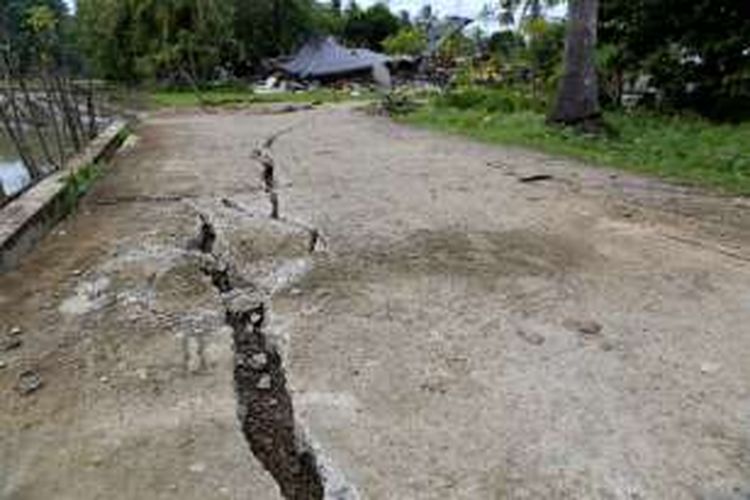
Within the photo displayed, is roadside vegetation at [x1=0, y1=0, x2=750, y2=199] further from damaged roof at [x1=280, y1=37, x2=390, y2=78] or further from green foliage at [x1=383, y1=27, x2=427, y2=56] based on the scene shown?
green foliage at [x1=383, y1=27, x2=427, y2=56]

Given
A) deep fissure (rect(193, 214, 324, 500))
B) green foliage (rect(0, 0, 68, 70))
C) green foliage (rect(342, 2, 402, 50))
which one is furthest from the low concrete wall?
green foliage (rect(342, 2, 402, 50))

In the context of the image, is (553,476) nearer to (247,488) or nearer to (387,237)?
(247,488)

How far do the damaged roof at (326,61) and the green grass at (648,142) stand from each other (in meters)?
25.0

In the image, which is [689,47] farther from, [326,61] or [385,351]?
[326,61]

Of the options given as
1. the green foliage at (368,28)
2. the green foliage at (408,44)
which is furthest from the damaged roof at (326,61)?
the green foliage at (368,28)

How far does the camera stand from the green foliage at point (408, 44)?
129 feet

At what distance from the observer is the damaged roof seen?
37.4m

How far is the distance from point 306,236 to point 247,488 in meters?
2.75

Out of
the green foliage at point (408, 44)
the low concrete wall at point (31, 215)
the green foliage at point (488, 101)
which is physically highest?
the low concrete wall at point (31, 215)

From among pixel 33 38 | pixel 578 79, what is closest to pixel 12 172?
pixel 33 38

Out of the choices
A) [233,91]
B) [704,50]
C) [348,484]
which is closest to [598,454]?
[348,484]

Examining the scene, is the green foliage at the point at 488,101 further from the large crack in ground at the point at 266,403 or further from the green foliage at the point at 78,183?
the large crack in ground at the point at 266,403

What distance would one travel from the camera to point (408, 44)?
39.4 m

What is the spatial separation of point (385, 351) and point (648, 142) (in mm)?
6923
